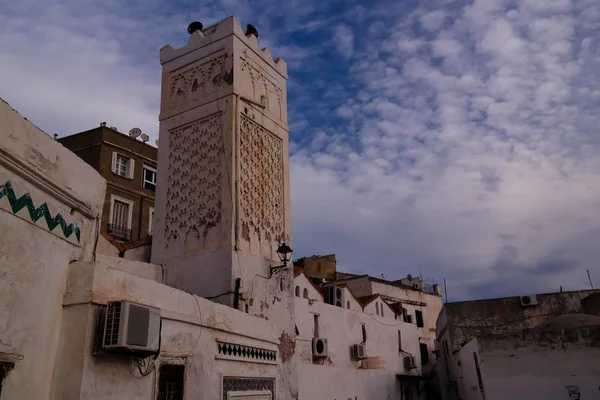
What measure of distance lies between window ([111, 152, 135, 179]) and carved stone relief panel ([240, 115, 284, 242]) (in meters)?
10.8

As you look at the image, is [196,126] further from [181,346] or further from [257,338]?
[181,346]

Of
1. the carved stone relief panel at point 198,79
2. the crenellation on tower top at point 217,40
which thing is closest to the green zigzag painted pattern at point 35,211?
the carved stone relief panel at point 198,79

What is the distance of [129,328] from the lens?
165 inches

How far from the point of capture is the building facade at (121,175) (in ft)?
59.0

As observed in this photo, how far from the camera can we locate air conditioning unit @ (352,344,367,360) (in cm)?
1427

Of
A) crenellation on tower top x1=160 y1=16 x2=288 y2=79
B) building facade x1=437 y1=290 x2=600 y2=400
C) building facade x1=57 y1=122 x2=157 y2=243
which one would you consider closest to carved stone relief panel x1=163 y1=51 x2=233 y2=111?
crenellation on tower top x1=160 y1=16 x2=288 y2=79

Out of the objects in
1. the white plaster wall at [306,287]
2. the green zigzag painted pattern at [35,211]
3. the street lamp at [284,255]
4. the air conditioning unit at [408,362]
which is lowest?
the air conditioning unit at [408,362]

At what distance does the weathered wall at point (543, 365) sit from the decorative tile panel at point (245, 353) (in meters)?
7.73

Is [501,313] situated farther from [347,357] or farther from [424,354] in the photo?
[347,357]

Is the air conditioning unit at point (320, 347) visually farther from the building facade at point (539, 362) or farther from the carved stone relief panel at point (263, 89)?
the carved stone relief panel at point (263, 89)

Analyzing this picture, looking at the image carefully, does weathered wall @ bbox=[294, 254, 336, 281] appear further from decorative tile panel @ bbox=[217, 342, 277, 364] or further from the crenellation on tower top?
decorative tile panel @ bbox=[217, 342, 277, 364]

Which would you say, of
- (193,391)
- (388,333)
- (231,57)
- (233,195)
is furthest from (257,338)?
(388,333)

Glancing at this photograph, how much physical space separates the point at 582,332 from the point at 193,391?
10780mm

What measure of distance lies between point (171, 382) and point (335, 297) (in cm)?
1083
